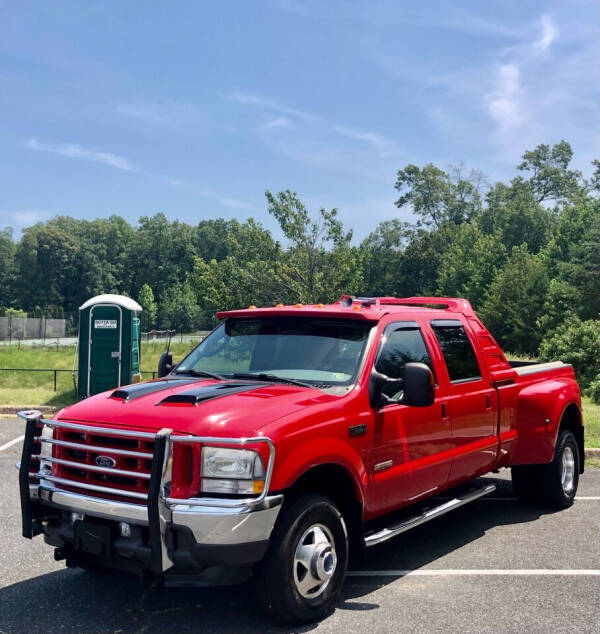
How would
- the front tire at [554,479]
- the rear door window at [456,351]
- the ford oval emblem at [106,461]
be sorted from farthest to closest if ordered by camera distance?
the front tire at [554,479] < the rear door window at [456,351] < the ford oval emblem at [106,461]

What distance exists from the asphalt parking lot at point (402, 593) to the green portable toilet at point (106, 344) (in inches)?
376

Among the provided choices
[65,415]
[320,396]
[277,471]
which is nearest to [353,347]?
[320,396]

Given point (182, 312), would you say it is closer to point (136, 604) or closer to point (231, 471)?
point (136, 604)

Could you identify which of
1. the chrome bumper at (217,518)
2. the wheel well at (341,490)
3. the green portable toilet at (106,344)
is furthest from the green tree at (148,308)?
the chrome bumper at (217,518)

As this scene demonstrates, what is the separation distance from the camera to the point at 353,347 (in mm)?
5211

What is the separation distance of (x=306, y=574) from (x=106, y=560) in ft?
3.82

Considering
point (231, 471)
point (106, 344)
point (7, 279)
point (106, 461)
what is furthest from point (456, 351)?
point (7, 279)

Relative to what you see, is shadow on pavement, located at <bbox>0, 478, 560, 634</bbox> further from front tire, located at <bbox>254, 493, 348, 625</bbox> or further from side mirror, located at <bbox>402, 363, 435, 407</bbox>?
side mirror, located at <bbox>402, 363, 435, 407</bbox>

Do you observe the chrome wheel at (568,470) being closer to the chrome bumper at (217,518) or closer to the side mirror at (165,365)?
the side mirror at (165,365)

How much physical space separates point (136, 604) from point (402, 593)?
176cm

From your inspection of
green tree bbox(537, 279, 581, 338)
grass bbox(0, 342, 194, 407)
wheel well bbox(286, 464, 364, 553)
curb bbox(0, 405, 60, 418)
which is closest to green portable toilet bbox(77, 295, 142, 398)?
grass bbox(0, 342, 194, 407)

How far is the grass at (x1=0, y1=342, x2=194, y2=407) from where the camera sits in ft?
53.1

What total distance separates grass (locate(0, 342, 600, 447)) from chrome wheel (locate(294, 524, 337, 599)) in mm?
7699

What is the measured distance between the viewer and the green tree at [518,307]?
49.8m
